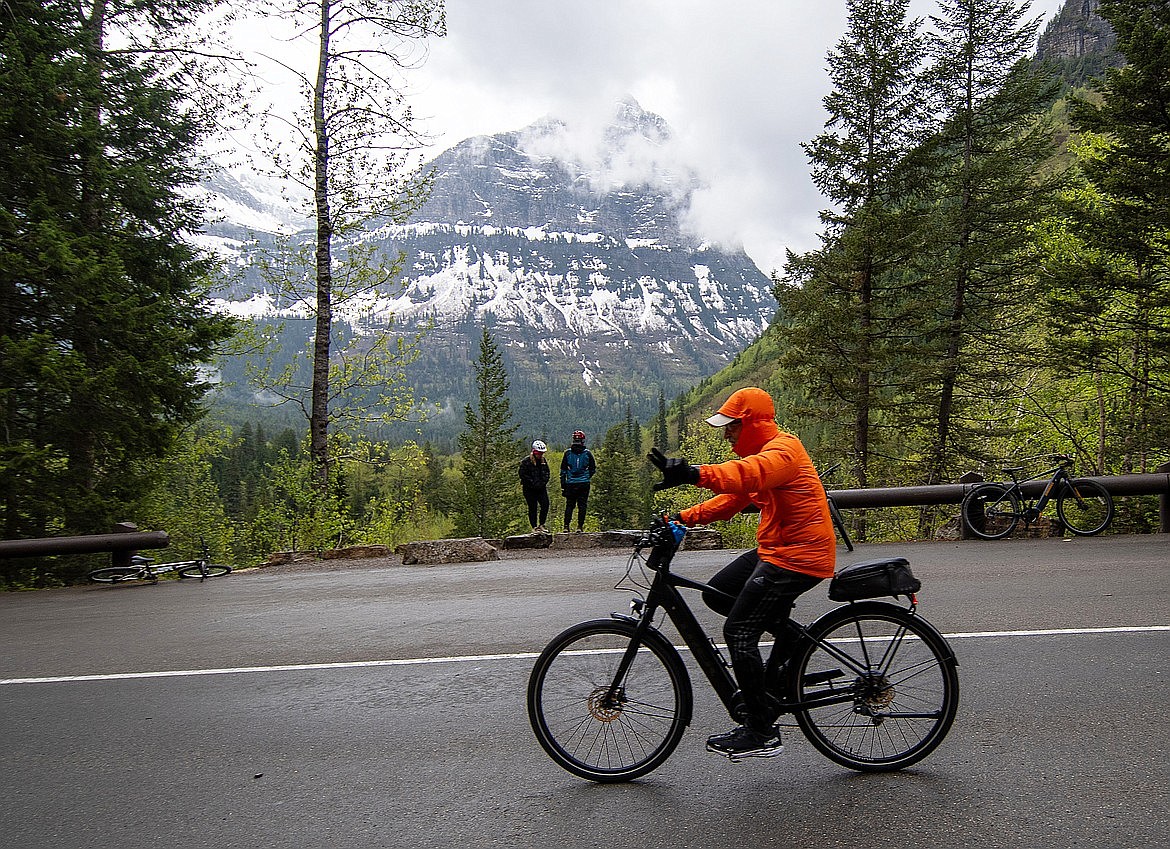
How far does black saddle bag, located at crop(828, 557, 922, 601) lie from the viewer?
12.7ft

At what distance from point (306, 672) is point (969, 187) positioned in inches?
879

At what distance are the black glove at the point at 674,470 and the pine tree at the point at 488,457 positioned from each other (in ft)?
138

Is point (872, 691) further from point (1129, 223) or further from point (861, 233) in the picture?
point (861, 233)

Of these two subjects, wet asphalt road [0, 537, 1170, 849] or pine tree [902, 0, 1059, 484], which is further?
pine tree [902, 0, 1059, 484]

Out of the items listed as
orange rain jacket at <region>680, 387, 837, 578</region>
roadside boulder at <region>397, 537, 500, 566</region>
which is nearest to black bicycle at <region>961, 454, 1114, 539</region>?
roadside boulder at <region>397, 537, 500, 566</region>

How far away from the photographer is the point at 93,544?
11477mm

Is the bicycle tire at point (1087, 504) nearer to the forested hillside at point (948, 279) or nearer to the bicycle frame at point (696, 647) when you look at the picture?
the forested hillside at point (948, 279)

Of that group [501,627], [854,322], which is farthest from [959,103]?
[501,627]

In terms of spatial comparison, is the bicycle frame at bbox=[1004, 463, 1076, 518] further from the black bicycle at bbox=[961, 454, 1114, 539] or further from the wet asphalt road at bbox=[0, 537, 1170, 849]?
the wet asphalt road at bbox=[0, 537, 1170, 849]

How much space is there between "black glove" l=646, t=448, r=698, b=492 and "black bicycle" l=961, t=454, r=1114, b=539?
10832 millimetres

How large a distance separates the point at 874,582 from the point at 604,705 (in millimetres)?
1552

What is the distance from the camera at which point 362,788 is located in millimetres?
4016

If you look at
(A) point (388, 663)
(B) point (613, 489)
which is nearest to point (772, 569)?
(A) point (388, 663)

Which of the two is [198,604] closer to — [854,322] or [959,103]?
[854,322]
